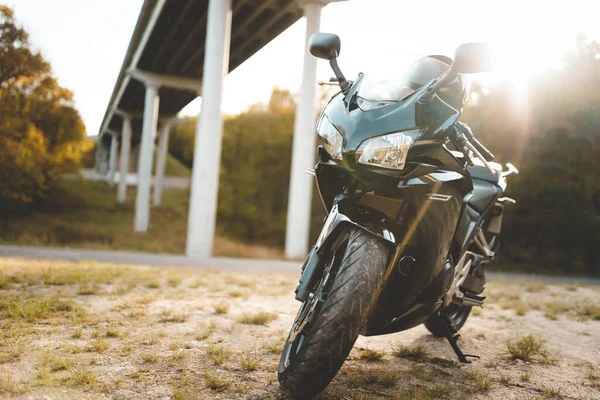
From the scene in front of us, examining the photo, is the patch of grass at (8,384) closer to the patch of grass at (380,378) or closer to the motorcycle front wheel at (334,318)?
the motorcycle front wheel at (334,318)

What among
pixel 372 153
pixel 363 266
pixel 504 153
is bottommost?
pixel 363 266

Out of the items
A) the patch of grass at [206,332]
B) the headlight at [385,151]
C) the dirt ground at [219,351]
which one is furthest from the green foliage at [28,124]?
the headlight at [385,151]

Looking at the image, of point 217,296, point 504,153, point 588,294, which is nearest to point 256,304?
point 217,296

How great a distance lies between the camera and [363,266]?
2.38 metres

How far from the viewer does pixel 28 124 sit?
22.8 m

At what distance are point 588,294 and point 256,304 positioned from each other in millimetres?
5928

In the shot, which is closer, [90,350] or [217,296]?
[90,350]

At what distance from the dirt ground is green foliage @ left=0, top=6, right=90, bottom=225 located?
54.5 feet

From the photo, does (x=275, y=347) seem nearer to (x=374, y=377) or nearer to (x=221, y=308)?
(x=374, y=377)

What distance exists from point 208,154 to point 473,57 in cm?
1212

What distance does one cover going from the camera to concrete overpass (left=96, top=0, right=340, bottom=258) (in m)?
14.4

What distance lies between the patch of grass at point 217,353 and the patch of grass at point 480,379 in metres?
1.43

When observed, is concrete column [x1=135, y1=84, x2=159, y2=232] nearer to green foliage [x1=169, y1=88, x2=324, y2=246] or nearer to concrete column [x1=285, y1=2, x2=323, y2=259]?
green foliage [x1=169, y1=88, x2=324, y2=246]

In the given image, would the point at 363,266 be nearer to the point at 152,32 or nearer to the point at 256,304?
the point at 256,304
